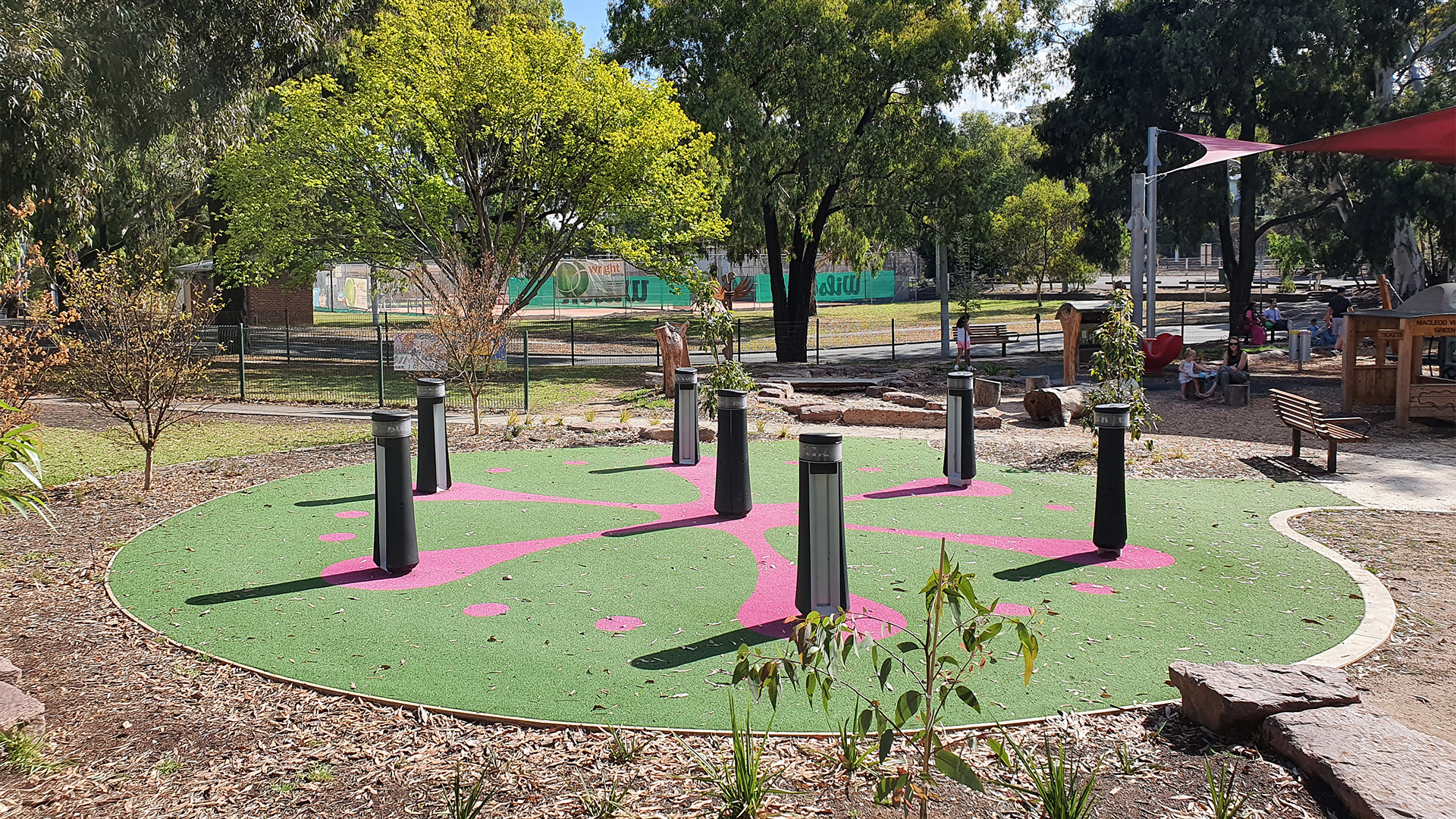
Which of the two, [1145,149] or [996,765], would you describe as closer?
[996,765]

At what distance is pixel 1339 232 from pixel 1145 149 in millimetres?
13185

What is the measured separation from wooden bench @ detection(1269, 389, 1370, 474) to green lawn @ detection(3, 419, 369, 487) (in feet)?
37.4

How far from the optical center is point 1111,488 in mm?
8008

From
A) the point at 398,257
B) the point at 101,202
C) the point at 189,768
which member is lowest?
the point at 189,768

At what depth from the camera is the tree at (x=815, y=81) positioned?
87.9ft

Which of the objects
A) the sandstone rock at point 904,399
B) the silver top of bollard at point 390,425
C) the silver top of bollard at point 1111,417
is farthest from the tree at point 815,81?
the silver top of bollard at point 390,425

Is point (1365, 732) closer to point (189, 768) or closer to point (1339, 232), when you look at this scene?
point (189, 768)

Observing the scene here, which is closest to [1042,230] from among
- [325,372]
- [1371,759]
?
[325,372]

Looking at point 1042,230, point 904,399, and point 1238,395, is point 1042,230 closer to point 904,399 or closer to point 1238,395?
point 1238,395

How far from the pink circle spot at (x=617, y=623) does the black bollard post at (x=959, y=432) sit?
4808 mm

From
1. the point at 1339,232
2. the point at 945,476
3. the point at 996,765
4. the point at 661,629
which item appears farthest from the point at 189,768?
the point at 1339,232

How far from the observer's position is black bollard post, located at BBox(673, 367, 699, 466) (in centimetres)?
1170

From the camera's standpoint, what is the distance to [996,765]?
4512 mm

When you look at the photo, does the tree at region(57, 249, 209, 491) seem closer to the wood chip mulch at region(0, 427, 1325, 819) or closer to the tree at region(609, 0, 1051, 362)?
the wood chip mulch at region(0, 427, 1325, 819)
